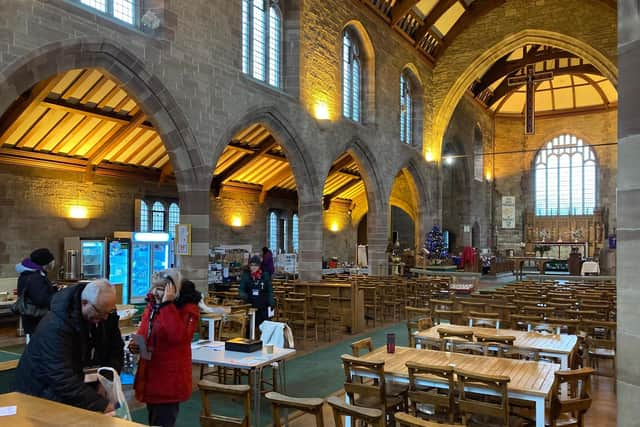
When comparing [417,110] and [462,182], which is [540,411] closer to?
[417,110]

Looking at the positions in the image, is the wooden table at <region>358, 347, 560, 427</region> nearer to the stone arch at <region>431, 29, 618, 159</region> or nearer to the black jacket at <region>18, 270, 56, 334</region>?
the black jacket at <region>18, 270, 56, 334</region>

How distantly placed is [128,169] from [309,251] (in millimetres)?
5148

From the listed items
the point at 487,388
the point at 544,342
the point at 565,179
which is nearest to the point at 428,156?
the point at 565,179

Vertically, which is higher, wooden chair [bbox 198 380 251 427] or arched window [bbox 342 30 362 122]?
arched window [bbox 342 30 362 122]

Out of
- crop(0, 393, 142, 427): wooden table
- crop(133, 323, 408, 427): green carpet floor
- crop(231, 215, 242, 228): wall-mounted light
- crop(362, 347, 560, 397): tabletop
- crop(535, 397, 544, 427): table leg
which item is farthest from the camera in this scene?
crop(231, 215, 242, 228): wall-mounted light

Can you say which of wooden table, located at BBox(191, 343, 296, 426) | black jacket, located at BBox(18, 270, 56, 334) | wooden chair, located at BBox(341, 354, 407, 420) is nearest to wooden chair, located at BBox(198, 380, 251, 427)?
wooden table, located at BBox(191, 343, 296, 426)

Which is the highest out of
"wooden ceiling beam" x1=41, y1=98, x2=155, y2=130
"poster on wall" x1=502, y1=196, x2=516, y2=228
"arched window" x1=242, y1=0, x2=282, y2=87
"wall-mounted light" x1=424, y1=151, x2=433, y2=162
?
"arched window" x1=242, y1=0, x2=282, y2=87

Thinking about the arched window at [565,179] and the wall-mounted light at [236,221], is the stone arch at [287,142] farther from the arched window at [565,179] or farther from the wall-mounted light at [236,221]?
the arched window at [565,179]

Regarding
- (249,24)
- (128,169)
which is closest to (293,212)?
(128,169)

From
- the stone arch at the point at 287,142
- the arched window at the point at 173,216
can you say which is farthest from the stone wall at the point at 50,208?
the stone arch at the point at 287,142

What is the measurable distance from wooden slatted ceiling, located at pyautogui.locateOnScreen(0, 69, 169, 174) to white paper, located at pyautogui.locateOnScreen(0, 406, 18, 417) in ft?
26.6

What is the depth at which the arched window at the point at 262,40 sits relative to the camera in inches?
479

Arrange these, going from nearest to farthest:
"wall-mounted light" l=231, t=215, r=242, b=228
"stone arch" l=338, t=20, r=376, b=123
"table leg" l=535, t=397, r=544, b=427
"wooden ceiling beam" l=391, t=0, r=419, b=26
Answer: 1. "table leg" l=535, t=397, r=544, b=427
2. "stone arch" l=338, t=20, r=376, b=123
3. "wall-mounted light" l=231, t=215, r=242, b=228
4. "wooden ceiling beam" l=391, t=0, r=419, b=26

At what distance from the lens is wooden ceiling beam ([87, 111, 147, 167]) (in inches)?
473
